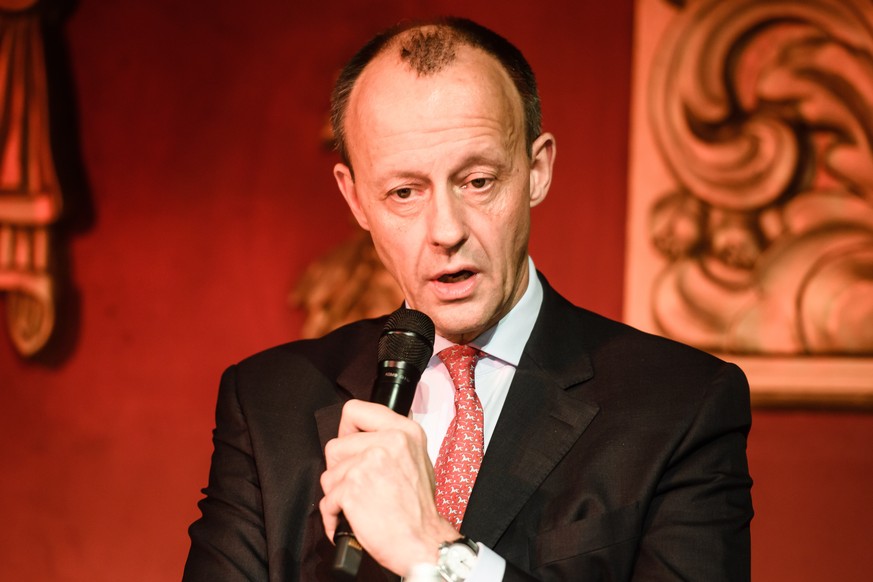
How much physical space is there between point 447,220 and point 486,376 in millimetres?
330

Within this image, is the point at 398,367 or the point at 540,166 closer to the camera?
the point at 398,367

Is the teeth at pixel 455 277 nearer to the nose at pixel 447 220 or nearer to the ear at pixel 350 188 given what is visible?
the nose at pixel 447 220

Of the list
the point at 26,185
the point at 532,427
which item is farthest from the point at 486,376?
the point at 26,185

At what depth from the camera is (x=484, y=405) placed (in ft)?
5.70

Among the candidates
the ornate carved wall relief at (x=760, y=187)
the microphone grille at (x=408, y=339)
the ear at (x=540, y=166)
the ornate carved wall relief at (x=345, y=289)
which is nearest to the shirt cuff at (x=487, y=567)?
the microphone grille at (x=408, y=339)

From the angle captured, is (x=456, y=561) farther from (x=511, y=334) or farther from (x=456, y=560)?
(x=511, y=334)

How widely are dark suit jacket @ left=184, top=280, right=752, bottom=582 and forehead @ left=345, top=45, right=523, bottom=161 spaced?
0.38 meters

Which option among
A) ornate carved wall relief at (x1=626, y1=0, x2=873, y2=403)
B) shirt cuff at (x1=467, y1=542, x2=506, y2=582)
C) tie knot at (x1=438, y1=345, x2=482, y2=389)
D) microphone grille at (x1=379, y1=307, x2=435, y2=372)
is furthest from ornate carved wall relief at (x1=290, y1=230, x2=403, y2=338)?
shirt cuff at (x1=467, y1=542, x2=506, y2=582)

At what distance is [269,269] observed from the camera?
2.99m

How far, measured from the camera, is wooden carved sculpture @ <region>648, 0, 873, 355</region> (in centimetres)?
241

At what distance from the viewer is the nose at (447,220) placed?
1.59 metres

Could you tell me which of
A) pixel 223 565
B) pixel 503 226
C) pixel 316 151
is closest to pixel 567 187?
pixel 316 151

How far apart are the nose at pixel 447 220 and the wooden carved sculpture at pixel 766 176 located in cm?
106

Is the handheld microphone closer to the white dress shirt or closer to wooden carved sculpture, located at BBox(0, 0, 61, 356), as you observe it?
the white dress shirt
